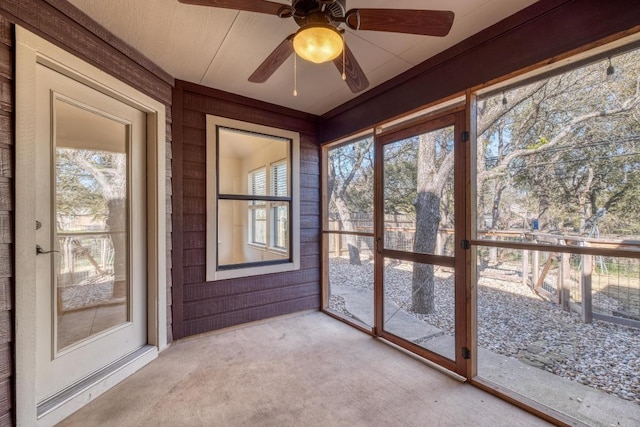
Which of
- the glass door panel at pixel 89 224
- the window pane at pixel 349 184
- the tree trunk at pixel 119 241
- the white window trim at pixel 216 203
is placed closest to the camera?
the glass door panel at pixel 89 224

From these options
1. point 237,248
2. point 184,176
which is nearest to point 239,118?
point 184,176

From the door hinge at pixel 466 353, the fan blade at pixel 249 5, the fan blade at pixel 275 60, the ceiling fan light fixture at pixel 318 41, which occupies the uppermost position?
the fan blade at pixel 249 5

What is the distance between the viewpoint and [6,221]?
1.58m

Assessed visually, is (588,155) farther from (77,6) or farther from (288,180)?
(77,6)

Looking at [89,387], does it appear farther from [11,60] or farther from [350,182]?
[350,182]

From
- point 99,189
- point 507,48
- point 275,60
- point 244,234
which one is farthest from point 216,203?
point 507,48

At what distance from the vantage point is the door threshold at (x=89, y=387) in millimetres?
1767

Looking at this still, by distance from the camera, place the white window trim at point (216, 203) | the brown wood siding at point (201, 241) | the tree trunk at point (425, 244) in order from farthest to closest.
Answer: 1. the white window trim at point (216, 203)
2. the brown wood siding at point (201, 241)
3. the tree trunk at point (425, 244)

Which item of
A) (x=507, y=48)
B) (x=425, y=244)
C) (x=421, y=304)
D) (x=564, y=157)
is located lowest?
(x=421, y=304)

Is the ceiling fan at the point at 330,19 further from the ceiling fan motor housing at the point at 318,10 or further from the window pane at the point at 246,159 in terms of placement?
the window pane at the point at 246,159

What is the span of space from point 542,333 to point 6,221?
4005 millimetres

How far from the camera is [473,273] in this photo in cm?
225

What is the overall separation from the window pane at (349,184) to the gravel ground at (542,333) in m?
1.08

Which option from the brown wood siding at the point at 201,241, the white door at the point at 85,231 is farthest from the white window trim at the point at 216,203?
the white door at the point at 85,231
